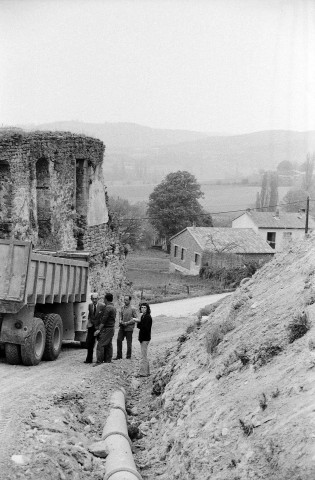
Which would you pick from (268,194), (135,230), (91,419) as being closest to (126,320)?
(91,419)

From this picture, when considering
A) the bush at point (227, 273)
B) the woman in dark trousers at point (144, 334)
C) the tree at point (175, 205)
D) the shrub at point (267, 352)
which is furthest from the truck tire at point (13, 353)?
the tree at point (175, 205)

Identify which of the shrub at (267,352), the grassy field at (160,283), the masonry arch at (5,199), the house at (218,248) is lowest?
the grassy field at (160,283)

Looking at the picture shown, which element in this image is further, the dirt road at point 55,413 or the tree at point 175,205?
the tree at point 175,205

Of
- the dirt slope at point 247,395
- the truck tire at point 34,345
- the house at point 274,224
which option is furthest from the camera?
the house at point 274,224

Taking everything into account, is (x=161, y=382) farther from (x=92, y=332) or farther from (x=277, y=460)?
(x=277, y=460)

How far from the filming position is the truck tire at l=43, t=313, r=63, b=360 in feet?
56.6

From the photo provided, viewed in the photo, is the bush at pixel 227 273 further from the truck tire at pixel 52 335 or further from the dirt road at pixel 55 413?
the dirt road at pixel 55 413

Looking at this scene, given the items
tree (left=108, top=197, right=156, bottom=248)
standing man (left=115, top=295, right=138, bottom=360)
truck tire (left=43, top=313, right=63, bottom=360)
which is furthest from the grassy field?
truck tire (left=43, top=313, right=63, bottom=360)

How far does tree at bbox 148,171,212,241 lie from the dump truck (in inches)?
2476

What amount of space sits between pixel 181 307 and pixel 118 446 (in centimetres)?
2805

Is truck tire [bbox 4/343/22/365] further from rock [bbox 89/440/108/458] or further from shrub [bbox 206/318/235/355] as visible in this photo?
rock [bbox 89/440/108/458]

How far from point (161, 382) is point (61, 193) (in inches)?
591

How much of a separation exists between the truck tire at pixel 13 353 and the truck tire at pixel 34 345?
0.46ft

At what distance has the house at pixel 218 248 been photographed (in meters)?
57.5
